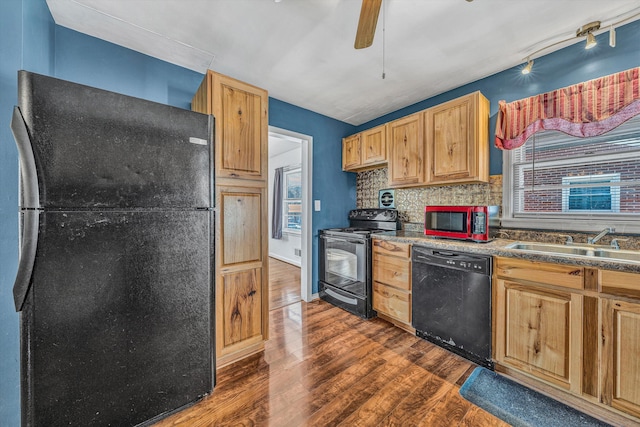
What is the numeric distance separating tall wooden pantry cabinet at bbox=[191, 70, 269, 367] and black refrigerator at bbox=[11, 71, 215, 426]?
48cm

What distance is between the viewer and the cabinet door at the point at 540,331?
1521 millimetres

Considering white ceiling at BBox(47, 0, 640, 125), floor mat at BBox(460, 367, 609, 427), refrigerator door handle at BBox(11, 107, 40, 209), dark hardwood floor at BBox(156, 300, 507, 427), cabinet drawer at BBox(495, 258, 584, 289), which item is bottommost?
floor mat at BBox(460, 367, 609, 427)

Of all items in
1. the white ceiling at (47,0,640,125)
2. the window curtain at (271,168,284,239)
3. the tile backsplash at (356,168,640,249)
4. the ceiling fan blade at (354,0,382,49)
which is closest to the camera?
the ceiling fan blade at (354,0,382,49)

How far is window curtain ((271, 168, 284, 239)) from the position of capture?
5.75m

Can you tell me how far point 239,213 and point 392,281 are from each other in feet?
5.53

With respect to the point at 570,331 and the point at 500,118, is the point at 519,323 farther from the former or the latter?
the point at 500,118

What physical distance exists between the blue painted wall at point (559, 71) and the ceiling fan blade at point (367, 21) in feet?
5.77

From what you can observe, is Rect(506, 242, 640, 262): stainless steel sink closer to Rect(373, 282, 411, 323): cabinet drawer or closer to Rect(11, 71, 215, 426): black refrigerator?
Rect(373, 282, 411, 323): cabinet drawer

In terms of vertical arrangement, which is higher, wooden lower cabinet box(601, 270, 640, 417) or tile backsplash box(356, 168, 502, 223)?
tile backsplash box(356, 168, 502, 223)

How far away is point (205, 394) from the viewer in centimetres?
142

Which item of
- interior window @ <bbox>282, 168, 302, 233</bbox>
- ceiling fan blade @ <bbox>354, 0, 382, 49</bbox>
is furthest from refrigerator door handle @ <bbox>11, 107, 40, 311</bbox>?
interior window @ <bbox>282, 168, 302, 233</bbox>

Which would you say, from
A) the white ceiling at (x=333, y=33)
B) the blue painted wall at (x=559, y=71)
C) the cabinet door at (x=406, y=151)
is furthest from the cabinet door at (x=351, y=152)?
the blue painted wall at (x=559, y=71)

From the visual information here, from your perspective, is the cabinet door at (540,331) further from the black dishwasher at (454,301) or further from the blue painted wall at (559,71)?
the blue painted wall at (559,71)

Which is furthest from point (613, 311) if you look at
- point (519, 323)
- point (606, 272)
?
point (519, 323)
